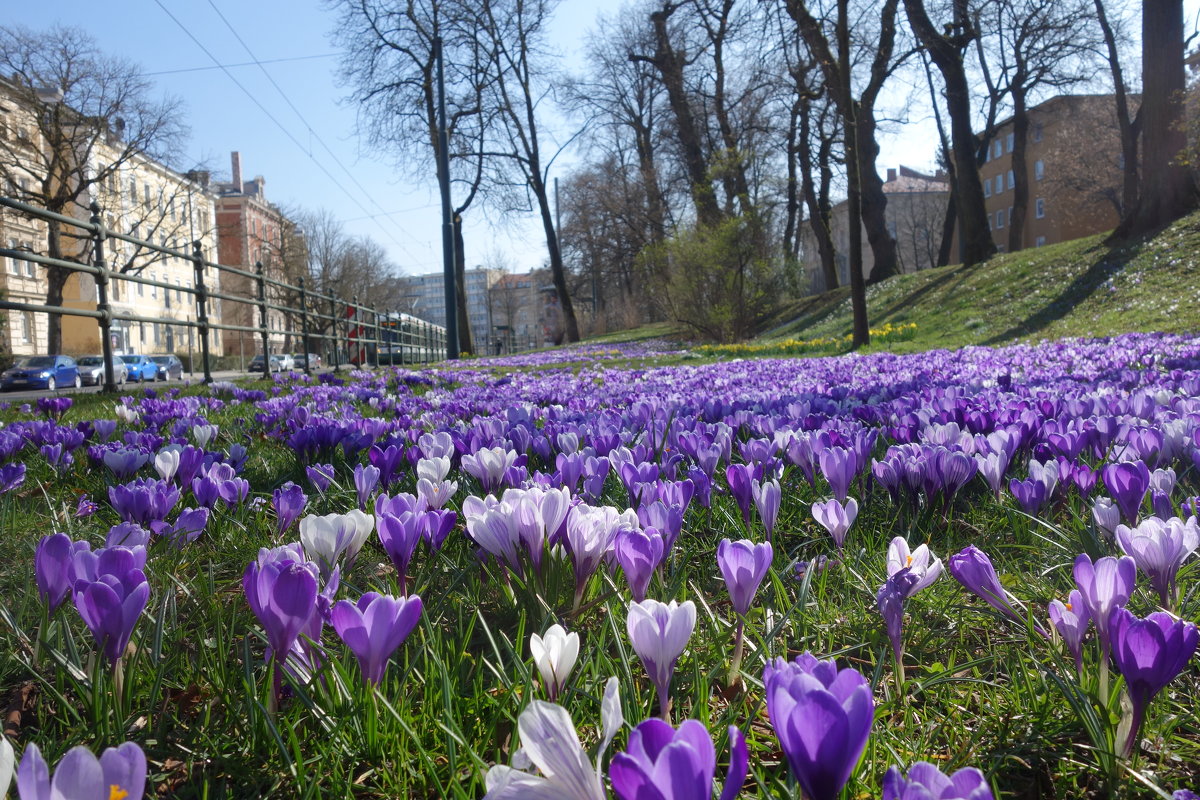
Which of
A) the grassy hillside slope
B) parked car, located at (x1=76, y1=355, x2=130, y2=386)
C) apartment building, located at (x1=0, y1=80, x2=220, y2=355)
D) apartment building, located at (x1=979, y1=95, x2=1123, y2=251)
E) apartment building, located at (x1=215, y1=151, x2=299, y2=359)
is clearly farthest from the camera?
apartment building, located at (x1=215, y1=151, x2=299, y2=359)

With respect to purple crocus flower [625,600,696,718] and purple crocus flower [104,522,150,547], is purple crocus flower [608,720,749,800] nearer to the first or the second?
purple crocus flower [625,600,696,718]

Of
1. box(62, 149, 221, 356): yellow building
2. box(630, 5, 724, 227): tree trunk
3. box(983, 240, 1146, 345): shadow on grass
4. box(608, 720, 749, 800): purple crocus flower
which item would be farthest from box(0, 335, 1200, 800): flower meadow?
box(62, 149, 221, 356): yellow building

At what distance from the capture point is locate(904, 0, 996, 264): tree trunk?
1839cm

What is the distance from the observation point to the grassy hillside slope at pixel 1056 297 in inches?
429

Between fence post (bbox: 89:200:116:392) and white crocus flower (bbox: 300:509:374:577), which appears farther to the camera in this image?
fence post (bbox: 89:200:116:392)

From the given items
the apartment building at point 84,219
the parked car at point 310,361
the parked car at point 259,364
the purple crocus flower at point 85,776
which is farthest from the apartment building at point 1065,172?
the parked car at point 259,364

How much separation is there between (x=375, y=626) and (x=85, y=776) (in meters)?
0.38

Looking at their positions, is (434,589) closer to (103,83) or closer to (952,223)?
(952,223)

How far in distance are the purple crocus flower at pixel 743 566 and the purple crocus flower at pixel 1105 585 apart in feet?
1.35

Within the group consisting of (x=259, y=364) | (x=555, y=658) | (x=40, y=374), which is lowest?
(x=555, y=658)

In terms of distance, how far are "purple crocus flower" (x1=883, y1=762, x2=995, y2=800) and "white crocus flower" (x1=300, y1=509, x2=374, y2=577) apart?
3.09 ft

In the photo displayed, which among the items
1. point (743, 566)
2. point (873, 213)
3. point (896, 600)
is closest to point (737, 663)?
point (743, 566)

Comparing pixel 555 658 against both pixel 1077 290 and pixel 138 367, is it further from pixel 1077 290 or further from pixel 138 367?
pixel 138 367

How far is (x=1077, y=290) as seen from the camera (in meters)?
13.1
